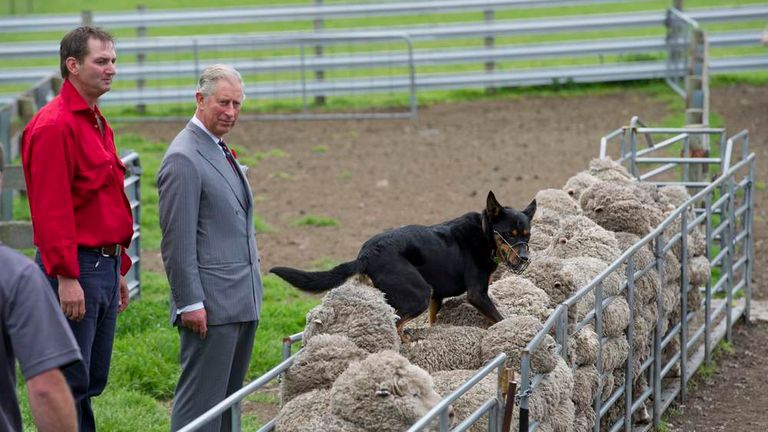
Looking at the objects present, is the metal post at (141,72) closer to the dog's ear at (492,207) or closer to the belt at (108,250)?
the belt at (108,250)

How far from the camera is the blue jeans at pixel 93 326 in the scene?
475cm

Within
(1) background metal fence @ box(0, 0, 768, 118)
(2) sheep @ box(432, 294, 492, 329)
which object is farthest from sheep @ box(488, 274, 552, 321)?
(1) background metal fence @ box(0, 0, 768, 118)

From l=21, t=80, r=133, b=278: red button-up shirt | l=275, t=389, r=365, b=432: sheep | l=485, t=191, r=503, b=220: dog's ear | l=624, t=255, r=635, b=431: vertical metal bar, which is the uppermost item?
l=21, t=80, r=133, b=278: red button-up shirt

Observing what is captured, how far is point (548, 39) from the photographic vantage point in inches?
772

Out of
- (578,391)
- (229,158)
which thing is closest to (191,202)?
(229,158)

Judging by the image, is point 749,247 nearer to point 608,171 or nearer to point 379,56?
point 608,171

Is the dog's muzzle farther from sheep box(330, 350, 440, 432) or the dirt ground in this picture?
the dirt ground

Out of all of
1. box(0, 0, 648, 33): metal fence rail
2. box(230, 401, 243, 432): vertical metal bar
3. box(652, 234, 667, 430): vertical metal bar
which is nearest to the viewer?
box(230, 401, 243, 432): vertical metal bar

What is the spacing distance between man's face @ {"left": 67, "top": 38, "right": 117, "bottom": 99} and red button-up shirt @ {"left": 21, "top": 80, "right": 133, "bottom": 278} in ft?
0.15

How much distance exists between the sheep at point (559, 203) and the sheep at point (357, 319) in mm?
2300

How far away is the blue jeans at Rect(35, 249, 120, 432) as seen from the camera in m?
4.75

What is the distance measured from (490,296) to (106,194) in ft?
5.54

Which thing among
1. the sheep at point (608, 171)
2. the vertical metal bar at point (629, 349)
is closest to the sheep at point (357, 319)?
the vertical metal bar at point (629, 349)

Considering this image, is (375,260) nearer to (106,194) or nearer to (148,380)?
(106,194)
